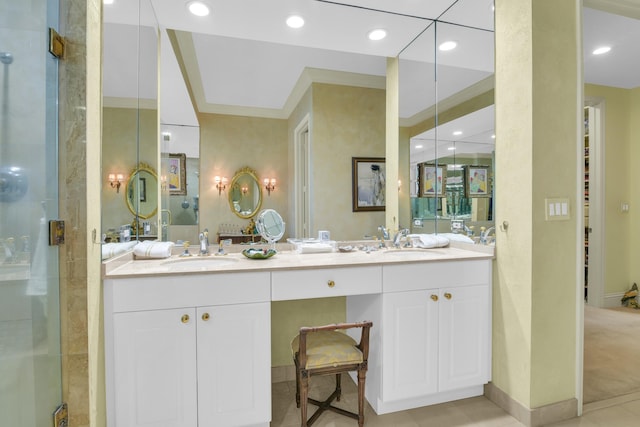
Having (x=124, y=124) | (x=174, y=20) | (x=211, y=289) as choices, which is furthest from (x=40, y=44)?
(x=211, y=289)

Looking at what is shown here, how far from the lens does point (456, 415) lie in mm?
1863

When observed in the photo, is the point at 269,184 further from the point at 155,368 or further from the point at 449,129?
the point at 449,129

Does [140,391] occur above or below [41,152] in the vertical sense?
below

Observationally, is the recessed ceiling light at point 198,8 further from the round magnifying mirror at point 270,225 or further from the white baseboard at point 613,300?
the white baseboard at point 613,300

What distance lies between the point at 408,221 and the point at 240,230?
1.30 metres

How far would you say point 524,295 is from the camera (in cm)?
181

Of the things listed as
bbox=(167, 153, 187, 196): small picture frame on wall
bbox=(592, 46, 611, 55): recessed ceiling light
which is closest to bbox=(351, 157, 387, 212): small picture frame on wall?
bbox=(167, 153, 187, 196): small picture frame on wall

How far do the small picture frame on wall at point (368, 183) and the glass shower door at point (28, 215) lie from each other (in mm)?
1739

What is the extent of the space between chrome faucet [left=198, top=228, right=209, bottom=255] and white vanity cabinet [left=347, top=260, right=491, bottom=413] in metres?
1.07

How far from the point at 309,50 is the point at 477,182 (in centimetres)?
154

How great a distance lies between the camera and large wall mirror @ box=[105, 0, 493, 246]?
211 centimetres

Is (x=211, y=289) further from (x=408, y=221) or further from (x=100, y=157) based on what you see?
(x=408, y=221)

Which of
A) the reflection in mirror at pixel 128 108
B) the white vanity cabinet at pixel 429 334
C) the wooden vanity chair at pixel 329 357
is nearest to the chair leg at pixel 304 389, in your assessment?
the wooden vanity chair at pixel 329 357

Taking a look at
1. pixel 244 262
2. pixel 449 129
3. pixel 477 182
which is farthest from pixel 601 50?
pixel 244 262
